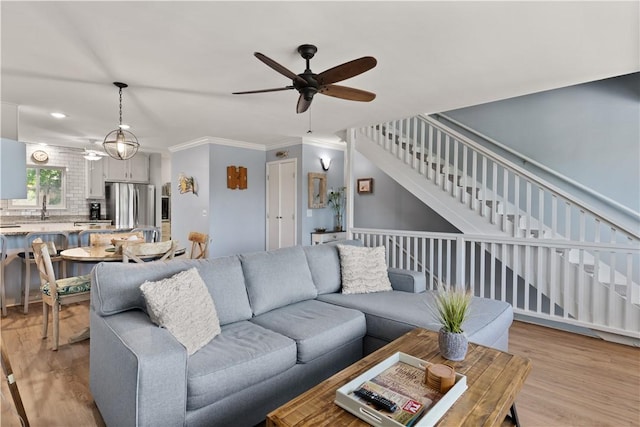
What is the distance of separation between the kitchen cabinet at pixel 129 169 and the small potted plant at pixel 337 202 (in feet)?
14.2

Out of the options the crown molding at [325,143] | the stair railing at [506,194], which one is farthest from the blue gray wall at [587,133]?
the crown molding at [325,143]

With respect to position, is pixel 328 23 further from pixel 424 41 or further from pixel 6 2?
pixel 6 2

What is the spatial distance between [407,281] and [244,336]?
1.66m

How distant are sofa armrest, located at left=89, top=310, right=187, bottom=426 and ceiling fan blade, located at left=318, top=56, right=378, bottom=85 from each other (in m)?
1.87

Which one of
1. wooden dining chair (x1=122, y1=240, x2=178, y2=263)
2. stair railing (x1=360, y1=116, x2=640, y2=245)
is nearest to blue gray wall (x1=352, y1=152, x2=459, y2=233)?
stair railing (x1=360, y1=116, x2=640, y2=245)

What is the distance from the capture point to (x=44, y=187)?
6.45m

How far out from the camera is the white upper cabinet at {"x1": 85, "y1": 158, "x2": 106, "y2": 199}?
22.4 feet

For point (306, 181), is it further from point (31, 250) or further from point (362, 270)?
point (31, 250)

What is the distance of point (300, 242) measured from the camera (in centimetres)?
598

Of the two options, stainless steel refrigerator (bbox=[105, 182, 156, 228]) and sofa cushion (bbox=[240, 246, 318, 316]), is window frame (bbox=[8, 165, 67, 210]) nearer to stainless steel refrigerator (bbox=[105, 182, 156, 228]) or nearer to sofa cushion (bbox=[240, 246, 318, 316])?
stainless steel refrigerator (bbox=[105, 182, 156, 228])

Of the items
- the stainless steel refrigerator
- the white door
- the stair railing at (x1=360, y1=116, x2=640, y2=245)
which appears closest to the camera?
the stair railing at (x1=360, y1=116, x2=640, y2=245)

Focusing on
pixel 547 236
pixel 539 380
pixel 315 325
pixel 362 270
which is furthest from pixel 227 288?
pixel 547 236

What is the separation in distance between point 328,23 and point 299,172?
3924mm

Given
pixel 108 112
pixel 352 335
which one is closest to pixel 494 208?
pixel 352 335
